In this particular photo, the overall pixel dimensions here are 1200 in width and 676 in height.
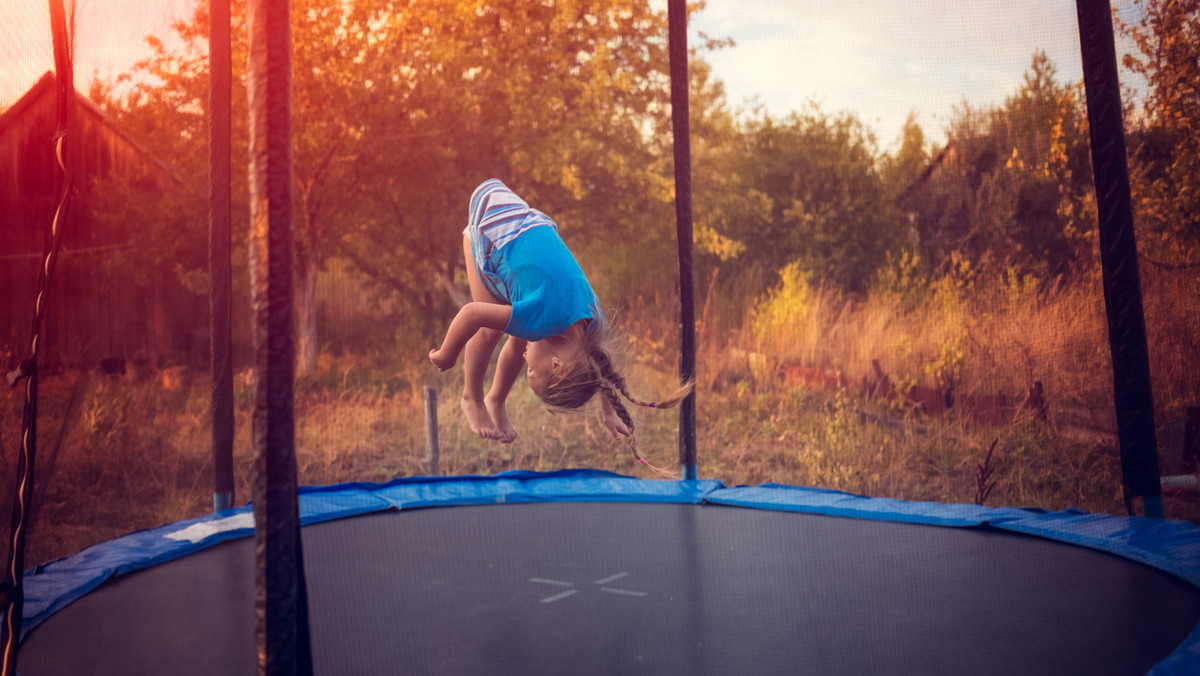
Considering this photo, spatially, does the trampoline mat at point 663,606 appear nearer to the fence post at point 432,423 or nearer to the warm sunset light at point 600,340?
the warm sunset light at point 600,340

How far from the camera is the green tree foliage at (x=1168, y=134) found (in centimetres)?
249

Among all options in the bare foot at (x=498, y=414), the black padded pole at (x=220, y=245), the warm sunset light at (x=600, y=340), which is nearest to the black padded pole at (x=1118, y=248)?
the warm sunset light at (x=600, y=340)

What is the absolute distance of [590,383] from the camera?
1.80 m

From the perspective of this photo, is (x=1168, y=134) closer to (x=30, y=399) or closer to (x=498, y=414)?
(x=498, y=414)

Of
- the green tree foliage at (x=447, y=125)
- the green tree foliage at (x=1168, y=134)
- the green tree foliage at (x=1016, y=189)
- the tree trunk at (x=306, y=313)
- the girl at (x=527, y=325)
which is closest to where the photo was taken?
the girl at (x=527, y=325)

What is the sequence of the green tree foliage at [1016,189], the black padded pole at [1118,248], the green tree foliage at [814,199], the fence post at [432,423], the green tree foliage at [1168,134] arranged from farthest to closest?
the green tree foliage at [814,199], the fence post at [432,423], the green tree foliage at [1016,189], the green tree foliage at [1168,134], the black padded pole at [1118,248]

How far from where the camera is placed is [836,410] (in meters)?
3.76

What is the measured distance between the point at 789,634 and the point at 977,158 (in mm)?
3251

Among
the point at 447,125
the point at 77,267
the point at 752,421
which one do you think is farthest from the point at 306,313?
the point at 752,421

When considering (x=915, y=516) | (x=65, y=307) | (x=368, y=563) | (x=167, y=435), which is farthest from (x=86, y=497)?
(x=915, y=516)

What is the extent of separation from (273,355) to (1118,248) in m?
2.16

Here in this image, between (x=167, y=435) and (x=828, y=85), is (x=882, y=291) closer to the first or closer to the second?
(x=828, y=85)

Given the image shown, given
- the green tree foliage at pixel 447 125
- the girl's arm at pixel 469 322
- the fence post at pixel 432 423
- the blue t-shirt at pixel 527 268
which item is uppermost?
the green tree foliage at pixel 447 125

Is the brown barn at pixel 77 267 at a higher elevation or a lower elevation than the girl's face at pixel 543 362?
higher
